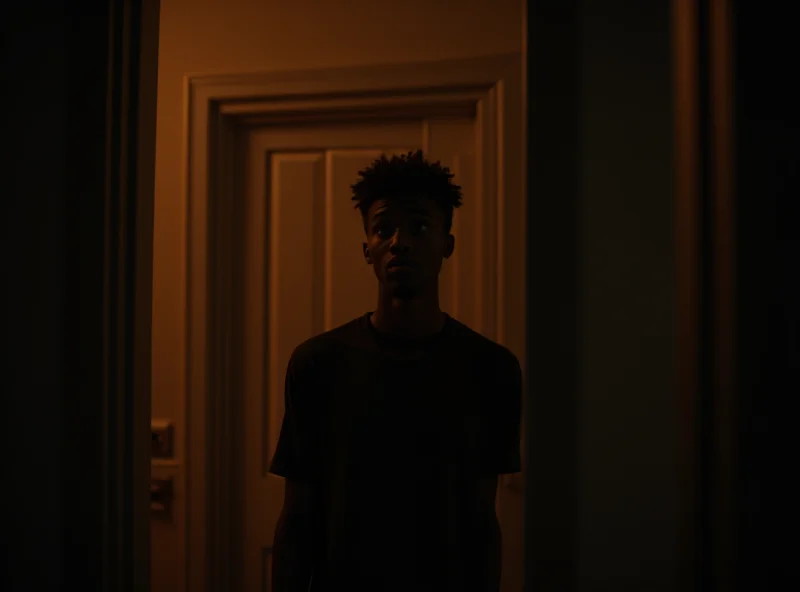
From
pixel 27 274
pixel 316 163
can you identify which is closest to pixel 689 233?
pixel 27 274

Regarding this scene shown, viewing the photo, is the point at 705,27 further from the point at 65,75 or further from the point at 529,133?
the point at 65,75

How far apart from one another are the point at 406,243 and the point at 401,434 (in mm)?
297

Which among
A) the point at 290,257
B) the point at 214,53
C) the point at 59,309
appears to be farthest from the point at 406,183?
the point at 214,53

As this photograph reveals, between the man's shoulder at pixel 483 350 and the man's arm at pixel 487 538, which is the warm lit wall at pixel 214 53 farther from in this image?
the man's arm at pixel 487 538

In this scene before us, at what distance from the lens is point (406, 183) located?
0.80m

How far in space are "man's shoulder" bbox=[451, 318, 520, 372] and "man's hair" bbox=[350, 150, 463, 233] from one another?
0.18 m

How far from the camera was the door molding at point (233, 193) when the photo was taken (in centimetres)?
115

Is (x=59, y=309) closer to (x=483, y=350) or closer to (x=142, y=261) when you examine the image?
(x=142, y=261)

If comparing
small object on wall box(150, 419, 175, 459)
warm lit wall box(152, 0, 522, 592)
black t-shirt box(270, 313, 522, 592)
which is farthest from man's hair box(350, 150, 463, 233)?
small object on wall box(150, 419, 175, 459)

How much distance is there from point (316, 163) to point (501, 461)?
0.92m

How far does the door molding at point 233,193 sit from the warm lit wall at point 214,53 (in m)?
0.04

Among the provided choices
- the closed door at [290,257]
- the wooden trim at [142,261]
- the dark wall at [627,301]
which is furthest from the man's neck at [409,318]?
the closed door at [290,257]

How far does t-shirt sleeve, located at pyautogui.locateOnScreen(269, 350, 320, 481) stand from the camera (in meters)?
0.81

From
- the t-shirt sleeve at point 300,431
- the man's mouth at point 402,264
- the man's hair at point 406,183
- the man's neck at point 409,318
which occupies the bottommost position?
the t-shirt sleeve at point 300,431
